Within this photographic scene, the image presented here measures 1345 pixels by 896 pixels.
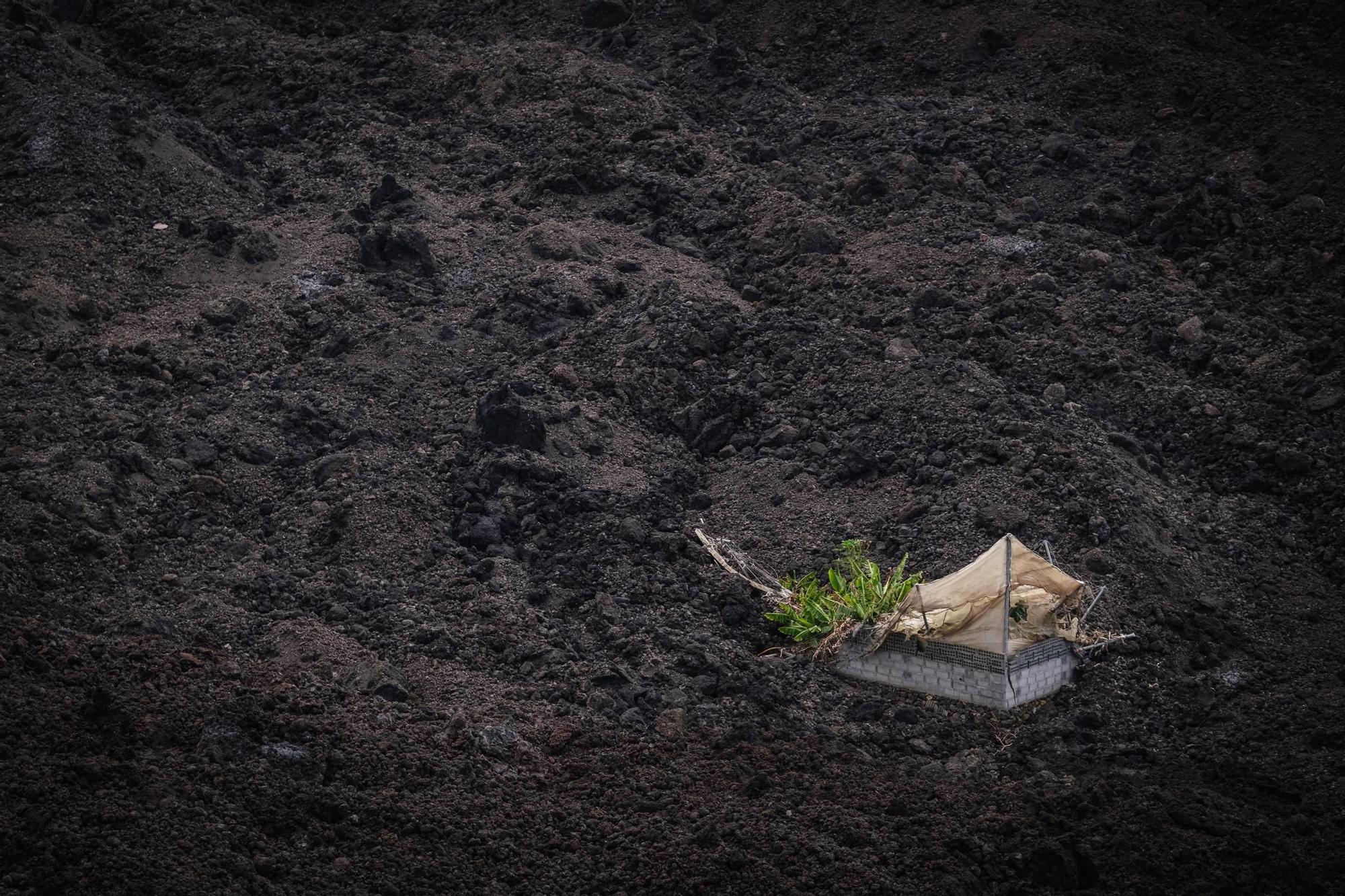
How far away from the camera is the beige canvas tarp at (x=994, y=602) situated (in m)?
8.38

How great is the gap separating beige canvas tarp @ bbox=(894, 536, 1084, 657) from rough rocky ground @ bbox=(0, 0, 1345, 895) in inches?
19.0

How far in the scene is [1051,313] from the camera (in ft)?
40.5

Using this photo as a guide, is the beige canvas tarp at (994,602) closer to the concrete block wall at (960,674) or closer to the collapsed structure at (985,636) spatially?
the collapsed structure at (985,636)

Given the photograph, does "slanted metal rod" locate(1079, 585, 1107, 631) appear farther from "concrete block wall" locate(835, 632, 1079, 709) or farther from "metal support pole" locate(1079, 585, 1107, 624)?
"concrete block wall" locate(835, 632, 1079, 709)

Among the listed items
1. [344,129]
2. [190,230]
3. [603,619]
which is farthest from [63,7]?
[603,619]

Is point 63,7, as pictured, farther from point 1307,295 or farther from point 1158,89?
point 1307,295

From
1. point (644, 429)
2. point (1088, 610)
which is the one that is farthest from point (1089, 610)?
point (644, 429)

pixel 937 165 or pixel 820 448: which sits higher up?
pixel 937 165

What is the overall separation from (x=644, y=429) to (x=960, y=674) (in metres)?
3.93

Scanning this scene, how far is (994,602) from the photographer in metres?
8.34

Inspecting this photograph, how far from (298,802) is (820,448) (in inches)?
221

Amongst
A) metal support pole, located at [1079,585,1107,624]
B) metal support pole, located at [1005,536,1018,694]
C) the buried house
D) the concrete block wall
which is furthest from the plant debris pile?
metal support pole, located at [1079,585,1107,624]

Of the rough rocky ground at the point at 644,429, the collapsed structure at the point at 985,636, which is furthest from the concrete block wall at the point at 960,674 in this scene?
the rough rocky ground at the point at 644,429

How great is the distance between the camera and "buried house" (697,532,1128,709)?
839 centimetres
